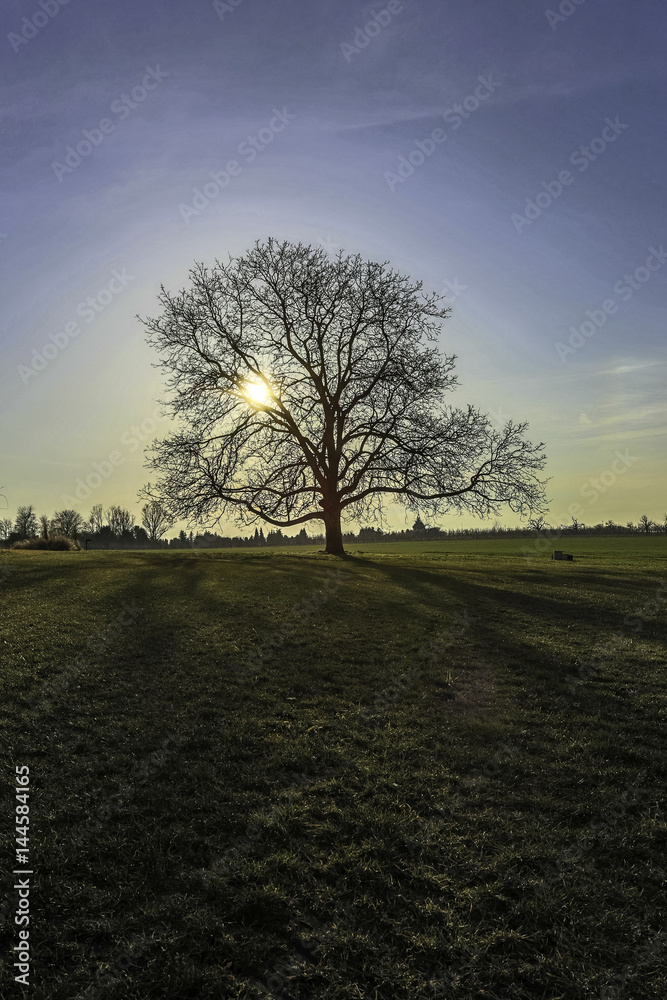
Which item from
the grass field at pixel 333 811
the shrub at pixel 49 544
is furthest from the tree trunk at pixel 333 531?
the grass field at pixel 333 811

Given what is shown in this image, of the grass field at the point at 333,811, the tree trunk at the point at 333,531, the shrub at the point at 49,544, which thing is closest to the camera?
the grass field at the point at 333,811

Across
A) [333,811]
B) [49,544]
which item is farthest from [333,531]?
[333,811]

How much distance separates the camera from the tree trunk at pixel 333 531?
2631 centimetres

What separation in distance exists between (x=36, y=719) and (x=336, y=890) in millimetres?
4645

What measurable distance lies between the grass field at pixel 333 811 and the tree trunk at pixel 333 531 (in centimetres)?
1502

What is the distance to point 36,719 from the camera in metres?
6.82

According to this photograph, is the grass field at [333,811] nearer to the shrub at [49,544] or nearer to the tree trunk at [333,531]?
the tree trunk at [333,531]

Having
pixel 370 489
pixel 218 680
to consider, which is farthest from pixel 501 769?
pixel 370 489

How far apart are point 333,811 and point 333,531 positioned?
71.7 feet

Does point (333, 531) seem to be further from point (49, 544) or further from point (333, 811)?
point (333, 811)

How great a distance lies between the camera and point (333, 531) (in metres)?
26.9

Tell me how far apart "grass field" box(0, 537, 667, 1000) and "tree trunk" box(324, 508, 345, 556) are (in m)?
15.0

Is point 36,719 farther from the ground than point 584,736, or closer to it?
farther from the ground

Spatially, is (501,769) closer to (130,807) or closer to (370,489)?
(130,807)
